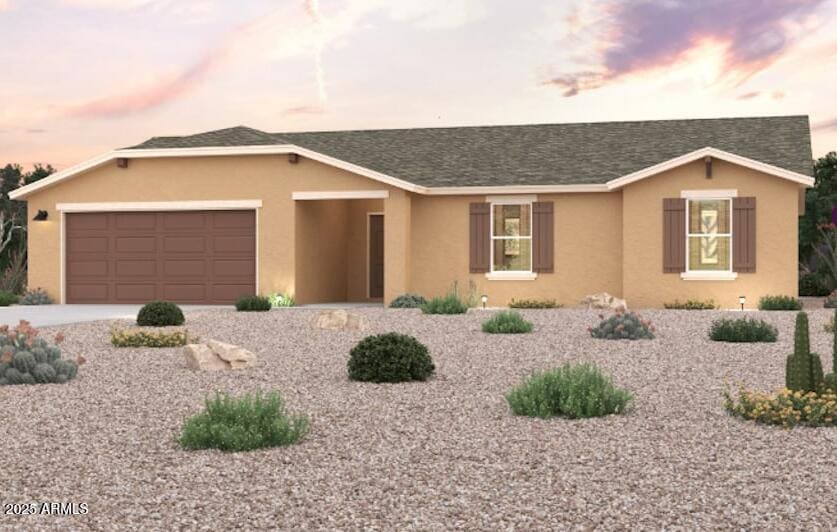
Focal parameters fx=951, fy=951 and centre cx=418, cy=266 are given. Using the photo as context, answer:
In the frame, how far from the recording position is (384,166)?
25.9m

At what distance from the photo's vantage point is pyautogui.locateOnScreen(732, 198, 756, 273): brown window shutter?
73.5ft

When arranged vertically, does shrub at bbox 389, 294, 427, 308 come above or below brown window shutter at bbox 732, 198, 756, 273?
below

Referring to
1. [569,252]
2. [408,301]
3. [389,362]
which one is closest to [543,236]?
[569,252]

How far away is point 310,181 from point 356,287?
4.47 m

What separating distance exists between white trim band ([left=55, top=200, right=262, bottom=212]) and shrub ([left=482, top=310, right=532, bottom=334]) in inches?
397

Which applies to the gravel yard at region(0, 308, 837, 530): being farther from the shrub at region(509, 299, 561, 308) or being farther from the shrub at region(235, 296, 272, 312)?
the shrub at region(509, 299, 561, 308)

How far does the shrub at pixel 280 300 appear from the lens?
2362 centimetres

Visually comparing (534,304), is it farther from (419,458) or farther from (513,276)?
(419,458)

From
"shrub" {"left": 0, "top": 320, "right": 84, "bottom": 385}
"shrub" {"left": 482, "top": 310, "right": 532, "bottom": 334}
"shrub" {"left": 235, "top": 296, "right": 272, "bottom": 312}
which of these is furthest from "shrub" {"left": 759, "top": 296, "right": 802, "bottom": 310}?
"shrub" {"left": 0, "top": 320, "right": 84, "bottom": 385}

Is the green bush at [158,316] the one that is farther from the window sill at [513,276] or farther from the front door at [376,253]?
the front door at [376,253]

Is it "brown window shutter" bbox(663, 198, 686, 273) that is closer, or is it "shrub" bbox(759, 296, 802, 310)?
"shrub" bbox(759, 296, 802, 310)

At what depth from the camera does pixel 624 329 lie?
49.0ft

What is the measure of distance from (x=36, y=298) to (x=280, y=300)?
699cm

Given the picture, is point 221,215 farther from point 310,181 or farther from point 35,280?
point 35,280
